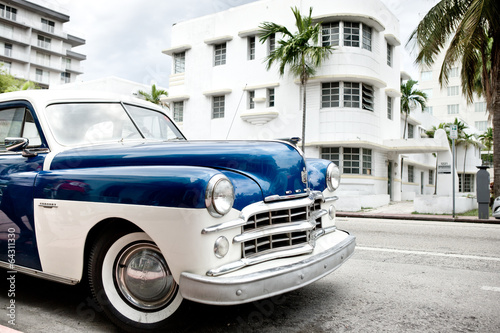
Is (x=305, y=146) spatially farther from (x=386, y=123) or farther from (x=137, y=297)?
(x=137, y=297)

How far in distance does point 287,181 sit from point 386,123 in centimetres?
1890

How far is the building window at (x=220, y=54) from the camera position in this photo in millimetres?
21609

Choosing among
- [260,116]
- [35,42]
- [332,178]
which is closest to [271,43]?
[260,116]

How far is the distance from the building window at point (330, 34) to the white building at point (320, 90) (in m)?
0.05

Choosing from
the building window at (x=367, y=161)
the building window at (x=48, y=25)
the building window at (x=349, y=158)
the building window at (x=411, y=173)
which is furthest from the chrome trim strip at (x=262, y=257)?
the building window at (x=48, y=25)

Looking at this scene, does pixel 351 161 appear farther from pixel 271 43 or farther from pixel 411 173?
pixel 411 173

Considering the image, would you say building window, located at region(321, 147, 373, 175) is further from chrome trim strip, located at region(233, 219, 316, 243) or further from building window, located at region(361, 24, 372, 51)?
chrome trim strip, located at region(233, 219, 316, 243)

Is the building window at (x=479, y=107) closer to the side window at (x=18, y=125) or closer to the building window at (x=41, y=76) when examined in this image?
the building window at (x=41, y=76)

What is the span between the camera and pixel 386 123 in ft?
67.6

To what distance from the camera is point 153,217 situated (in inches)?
100

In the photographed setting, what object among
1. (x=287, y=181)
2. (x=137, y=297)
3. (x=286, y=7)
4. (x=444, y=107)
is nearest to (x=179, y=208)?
(x=137, y=297)

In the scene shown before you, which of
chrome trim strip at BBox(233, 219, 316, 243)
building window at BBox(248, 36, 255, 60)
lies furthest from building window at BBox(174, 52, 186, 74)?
chrome trim strip at BBox(233, 219, 316, 243)

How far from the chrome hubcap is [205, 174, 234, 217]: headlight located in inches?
20.5

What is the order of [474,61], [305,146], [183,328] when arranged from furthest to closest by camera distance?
[305,146] → [474,61] → [183,328]
